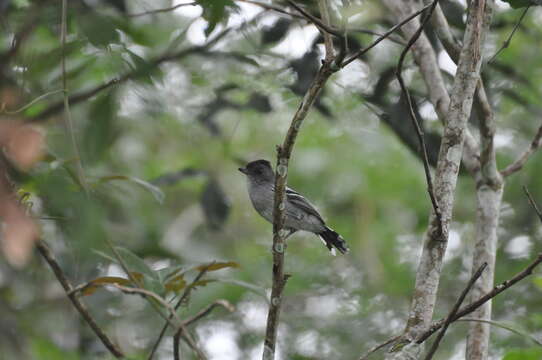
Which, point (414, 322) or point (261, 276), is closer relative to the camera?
point (414, 322)

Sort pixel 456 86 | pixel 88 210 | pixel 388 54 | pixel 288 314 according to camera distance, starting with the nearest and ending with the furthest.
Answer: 1. pixel 88 210
2. pixel 456 86
3. pixel 388 54
4. pixel 288 314

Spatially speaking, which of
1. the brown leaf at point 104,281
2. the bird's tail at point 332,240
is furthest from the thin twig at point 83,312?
the bird's tail at point 332,240

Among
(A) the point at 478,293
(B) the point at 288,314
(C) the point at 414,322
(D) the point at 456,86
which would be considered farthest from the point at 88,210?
(B) the point at 288,314

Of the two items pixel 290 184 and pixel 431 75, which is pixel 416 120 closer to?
pixel 431 75

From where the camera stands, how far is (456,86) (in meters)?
3.30

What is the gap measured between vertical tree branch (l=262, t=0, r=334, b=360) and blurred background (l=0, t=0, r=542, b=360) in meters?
1.03

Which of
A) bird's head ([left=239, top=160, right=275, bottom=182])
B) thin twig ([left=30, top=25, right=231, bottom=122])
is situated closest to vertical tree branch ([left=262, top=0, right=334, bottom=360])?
thin twig ([left=30, top=25, right=231, bottom=122])

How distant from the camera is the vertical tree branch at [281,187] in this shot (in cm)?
293

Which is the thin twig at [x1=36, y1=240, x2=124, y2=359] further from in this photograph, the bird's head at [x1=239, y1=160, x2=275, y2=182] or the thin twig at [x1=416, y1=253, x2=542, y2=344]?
the bird's head at [x1=239, y1=160, x2=275, y2=182]

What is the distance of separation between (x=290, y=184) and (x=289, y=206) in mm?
2648

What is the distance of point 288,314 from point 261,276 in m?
0.84

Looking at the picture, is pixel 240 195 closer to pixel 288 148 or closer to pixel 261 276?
pixel 261 276

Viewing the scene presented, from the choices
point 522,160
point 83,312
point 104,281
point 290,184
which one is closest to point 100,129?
point 104,281

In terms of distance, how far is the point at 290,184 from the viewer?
900 centimetres
